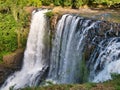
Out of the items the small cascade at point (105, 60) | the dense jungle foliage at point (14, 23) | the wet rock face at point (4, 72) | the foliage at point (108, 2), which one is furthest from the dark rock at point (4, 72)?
the foliage at point (108, 2)

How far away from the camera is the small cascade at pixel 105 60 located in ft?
32.0

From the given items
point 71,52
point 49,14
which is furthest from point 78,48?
point 49,14

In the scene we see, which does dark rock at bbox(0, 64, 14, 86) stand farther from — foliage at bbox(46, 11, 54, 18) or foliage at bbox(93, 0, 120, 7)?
foliage at bbox(93, 0, 120, 7)

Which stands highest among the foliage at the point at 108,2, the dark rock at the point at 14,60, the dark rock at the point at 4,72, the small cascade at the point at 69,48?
the foliage at the point at 108,2

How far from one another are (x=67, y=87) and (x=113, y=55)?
3.93 metres

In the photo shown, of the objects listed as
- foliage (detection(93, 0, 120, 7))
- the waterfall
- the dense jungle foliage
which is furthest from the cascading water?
foliage (detection(93, 0, 120, 7))

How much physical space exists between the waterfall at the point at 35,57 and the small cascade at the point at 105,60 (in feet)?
11.2

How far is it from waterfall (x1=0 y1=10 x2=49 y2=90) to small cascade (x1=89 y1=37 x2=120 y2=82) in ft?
11.2

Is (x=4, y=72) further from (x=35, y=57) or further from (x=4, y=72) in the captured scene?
(x=35, y=57)

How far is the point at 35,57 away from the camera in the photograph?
1489 centimetres

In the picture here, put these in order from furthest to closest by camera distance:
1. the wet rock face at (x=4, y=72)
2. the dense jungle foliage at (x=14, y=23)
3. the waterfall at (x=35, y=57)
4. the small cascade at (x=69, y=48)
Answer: the dense jungle foliage at (x=14, y=23), the wet rock face at (x=4, y=72), the waterfall at (x=35, y=57), the small cascade at (x=69, y=48)

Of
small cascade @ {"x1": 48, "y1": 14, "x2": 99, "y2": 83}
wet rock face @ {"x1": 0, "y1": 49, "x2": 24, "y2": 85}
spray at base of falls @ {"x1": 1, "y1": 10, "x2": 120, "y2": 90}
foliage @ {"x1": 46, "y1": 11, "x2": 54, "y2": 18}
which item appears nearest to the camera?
spray at base of falls @ {"x1": 1, "y1": 10, "x2": 120, "y2": 90}

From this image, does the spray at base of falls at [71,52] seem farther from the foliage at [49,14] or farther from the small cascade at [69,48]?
the foliage at [49,14]

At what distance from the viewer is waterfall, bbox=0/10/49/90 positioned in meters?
13.7
